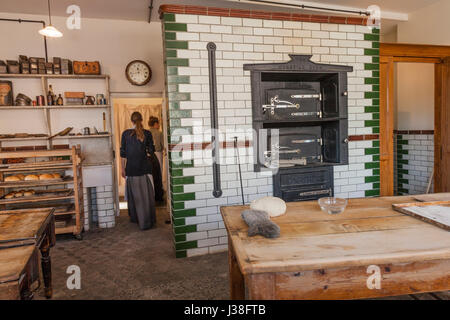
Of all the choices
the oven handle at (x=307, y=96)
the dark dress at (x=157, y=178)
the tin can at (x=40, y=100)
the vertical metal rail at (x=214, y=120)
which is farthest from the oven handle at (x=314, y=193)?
the tin can at (x=40, y=100)

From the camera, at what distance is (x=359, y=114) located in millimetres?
3982

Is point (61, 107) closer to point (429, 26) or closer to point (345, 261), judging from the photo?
point (345, 261)

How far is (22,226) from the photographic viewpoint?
71.6 inches

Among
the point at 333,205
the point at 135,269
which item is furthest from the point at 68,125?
the point at 333,205

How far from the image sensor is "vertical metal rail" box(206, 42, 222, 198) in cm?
339

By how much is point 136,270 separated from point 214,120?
68.7 inches

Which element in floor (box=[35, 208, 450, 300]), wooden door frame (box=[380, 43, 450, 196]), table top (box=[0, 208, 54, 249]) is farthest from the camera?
wooden door frame (box=[380, 43, 450, 196])

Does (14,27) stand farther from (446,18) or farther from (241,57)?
(446,18)

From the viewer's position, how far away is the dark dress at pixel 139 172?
4.48 metres

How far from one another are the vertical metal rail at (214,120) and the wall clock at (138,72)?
2.12 meters

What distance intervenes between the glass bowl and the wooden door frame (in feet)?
9.42

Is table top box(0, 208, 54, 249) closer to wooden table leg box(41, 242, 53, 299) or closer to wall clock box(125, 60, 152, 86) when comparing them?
wooden table leg box(41, 242, 53, 299)

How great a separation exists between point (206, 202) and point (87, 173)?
220 centimetres

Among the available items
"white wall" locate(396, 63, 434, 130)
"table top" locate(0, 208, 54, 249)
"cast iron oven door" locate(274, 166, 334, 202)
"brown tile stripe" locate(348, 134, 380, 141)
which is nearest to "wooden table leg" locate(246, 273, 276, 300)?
"table top" locate(0, 208, 54, 249)
